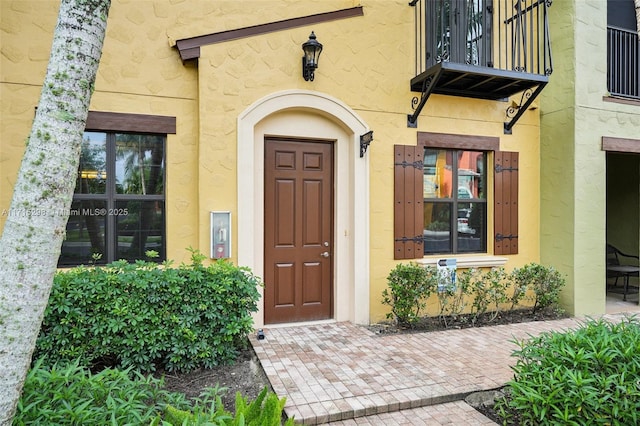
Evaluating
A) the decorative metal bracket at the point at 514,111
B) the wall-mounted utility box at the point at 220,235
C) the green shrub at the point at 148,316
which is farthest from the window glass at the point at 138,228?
the decorative metal bracket at the point at 514,111

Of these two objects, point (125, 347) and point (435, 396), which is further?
point (125, 347)

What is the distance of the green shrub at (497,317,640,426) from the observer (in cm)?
242

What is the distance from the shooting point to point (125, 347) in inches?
139

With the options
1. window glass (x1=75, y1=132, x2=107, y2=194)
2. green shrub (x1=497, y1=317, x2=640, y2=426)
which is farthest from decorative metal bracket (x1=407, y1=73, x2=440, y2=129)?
window glass (x1=75, y1=132, x2=107, y2=194)

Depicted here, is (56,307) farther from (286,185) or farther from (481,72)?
(481,72)

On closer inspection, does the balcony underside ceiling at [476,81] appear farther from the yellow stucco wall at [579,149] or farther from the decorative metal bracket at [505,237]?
the decorative metal bracket at [505,237]

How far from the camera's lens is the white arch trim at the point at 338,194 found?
480 centimetres

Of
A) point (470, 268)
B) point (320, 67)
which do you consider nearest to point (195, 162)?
point (320, 67)

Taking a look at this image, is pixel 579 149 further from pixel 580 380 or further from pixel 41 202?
pixel 41 202

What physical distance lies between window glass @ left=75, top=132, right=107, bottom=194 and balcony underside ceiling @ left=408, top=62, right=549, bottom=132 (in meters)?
3.89

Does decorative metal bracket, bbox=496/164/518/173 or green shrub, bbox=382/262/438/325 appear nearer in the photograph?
green shrub, bbox=382/262/438/325

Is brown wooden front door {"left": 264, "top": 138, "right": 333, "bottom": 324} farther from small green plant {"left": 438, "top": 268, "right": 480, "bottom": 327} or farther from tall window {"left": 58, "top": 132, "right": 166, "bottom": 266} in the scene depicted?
small green plant {"left": 438, "top": 268, "right": 480, "bottom": 327}

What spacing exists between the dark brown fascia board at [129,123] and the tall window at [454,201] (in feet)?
11.4

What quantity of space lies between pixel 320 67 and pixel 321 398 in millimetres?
3856
